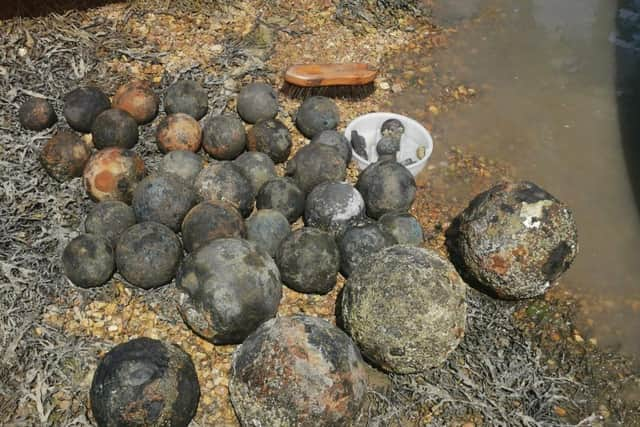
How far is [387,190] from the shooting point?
6.00 metres

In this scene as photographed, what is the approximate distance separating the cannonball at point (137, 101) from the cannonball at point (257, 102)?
42.4 inches

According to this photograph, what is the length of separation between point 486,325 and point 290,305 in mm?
Answer: 1902

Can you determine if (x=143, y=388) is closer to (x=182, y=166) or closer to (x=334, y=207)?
(x=334, y=207)

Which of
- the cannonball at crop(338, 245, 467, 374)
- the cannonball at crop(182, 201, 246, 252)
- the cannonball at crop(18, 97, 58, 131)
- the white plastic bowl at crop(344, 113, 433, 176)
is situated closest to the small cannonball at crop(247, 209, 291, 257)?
the cannonball at crop(182, 201, 246, 252)

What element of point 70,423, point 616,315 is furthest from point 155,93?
point 616,315

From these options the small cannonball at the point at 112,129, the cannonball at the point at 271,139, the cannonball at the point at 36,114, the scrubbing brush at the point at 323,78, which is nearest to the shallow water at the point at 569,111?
the scrubbing brush at the point at 323,78

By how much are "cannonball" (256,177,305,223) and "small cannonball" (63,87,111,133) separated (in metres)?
2.36

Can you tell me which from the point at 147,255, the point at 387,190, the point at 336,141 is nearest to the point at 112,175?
the point at 147,255

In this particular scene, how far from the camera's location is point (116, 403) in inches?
162

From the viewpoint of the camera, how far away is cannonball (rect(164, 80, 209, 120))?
273 inches

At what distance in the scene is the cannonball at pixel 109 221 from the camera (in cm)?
559

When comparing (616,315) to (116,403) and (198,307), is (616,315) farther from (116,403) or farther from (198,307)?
(116,403)

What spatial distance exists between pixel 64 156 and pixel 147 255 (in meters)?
1.82

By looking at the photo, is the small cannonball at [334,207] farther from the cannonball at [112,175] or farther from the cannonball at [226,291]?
the cannonball at [112,175]
